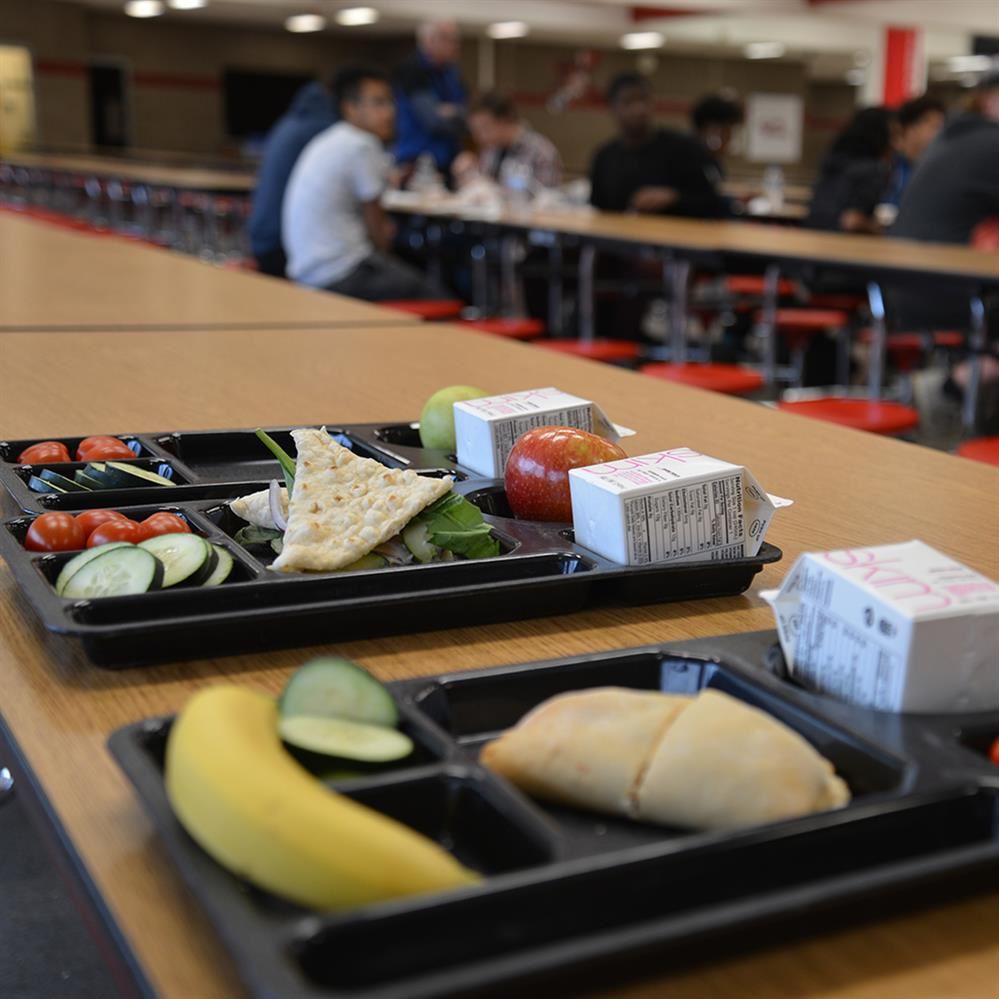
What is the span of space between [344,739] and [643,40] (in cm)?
1673

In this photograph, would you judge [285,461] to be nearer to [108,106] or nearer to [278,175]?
[278,175]

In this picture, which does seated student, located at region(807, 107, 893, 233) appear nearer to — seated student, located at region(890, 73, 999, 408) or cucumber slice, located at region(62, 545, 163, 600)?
seated student, located at region(890, 73, 999, 408)

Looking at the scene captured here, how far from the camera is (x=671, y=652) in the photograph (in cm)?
69

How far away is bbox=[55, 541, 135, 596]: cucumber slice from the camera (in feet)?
2.51

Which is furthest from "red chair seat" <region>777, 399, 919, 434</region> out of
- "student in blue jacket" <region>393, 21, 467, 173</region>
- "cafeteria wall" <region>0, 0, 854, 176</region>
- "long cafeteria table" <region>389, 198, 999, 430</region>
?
"cafeteria wall" <region>0, 0, 854, 176</region>

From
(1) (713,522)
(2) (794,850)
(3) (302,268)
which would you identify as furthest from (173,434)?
(3) (302,268)

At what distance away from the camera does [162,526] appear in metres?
A: 0.85

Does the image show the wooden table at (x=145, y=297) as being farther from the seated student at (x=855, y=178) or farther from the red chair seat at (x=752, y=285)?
the seated student at (x=855, y=178)

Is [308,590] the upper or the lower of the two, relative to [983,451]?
upper

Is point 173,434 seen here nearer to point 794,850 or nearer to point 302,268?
point 794,850

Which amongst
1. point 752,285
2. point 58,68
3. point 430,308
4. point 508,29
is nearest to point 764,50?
point 508,29

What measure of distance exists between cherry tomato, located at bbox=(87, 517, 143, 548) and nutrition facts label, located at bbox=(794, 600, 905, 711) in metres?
0.42

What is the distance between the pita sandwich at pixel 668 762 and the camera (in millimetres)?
528

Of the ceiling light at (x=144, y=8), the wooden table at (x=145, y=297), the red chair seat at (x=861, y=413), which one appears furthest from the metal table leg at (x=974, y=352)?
the ceiling light at (x=144, y=8)
